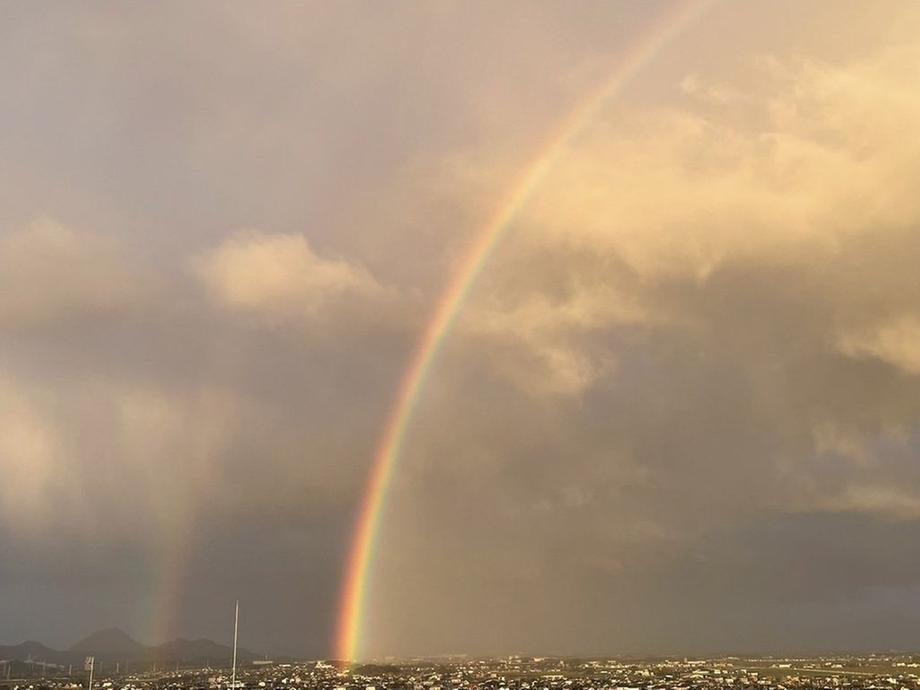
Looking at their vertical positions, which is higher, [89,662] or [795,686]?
[89,662]

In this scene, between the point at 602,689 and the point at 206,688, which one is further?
the point at 206,688

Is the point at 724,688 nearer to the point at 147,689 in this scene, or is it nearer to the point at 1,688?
the point at 147,689

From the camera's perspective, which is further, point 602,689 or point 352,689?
point 352,689

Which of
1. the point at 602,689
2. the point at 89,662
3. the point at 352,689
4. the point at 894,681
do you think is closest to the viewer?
the point at 89,662

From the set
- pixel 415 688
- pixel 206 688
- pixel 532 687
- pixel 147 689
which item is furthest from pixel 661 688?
pixel 147 689

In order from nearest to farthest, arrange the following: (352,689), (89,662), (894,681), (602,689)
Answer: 1. (89,662)
2. (602,689)
3. (352,689)
4. (894,681)

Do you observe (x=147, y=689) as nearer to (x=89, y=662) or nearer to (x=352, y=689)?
(x=352, y=689)

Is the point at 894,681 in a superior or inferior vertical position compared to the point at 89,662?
inferior

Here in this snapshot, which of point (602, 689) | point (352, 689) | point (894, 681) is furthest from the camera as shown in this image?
point (894, 681)

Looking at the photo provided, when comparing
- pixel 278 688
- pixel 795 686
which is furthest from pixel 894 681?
pixel 278 688
